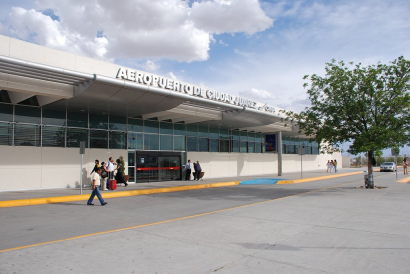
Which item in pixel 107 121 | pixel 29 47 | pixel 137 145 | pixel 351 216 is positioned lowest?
pixel 351 216

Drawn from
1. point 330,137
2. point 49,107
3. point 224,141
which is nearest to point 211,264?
point 330,137

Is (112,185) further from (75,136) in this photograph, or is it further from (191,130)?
(191,130)

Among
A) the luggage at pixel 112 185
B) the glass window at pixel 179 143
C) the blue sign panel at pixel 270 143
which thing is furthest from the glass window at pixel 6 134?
the blue sign panel at pixel 270 143

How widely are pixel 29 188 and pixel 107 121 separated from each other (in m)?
6.05

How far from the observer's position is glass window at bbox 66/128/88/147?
61.9 ft

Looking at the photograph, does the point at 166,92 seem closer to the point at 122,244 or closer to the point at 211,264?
the point at 122,244

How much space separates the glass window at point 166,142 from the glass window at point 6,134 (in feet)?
33.3

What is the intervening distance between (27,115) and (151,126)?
27.5 ft

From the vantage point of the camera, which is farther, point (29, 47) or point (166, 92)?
point (166, 92)

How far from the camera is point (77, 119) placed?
19359mm

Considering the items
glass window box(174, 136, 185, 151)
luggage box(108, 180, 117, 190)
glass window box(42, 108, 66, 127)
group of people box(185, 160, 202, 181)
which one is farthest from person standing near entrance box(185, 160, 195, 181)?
glass window box(42, 108, 66, 127)

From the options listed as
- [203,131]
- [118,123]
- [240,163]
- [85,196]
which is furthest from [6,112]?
[240,163]

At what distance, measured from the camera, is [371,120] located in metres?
16.8

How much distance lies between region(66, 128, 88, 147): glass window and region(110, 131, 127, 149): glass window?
5.83 ft
